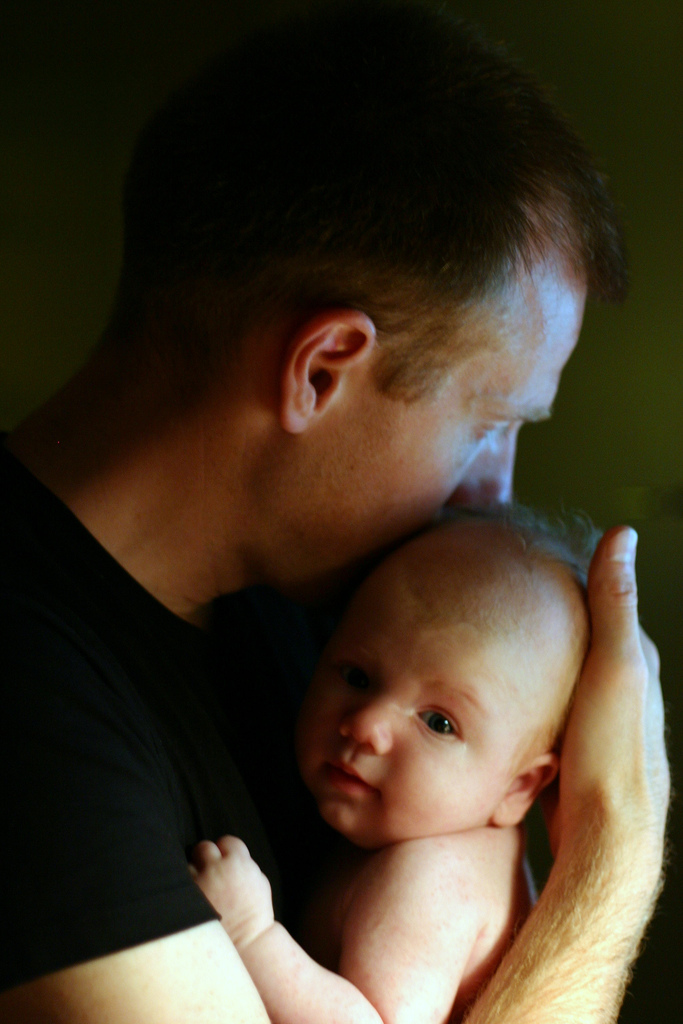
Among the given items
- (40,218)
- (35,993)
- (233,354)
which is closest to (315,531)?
(233,354)

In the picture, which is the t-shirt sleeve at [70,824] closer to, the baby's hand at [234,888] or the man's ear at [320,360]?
the baby's hand at [234,888]

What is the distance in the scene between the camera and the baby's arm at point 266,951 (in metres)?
0.91

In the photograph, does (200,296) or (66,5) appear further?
(66,5)

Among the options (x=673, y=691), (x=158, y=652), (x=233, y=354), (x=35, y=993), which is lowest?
(x=35, y=993)

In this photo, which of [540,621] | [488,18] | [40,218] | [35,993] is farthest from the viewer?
[40,218]

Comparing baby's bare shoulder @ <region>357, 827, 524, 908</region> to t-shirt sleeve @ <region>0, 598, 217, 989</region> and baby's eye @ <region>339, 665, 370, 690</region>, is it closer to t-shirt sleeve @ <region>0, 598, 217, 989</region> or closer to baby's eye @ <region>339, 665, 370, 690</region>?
baby's eye @ <region>339, 665, 370, 690</region>

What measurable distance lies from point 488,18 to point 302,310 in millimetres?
1473

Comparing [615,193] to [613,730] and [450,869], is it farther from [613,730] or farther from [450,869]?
[450,869]

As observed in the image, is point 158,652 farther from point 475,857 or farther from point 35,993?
point 475,857

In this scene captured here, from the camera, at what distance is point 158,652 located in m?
1.01

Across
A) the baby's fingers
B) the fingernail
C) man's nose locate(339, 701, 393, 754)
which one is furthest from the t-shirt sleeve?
the fingernail

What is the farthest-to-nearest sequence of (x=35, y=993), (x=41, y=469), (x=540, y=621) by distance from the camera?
(x=540, y=621) < (x=41, y=469) < (x=35, y=993)

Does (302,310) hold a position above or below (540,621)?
above

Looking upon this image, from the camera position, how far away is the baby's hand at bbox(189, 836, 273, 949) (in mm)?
908
